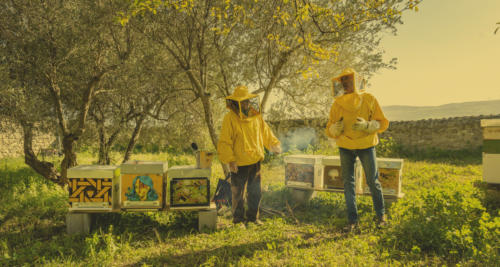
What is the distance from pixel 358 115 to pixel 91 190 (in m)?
3.32

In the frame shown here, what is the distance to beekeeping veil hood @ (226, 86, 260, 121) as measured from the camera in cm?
380

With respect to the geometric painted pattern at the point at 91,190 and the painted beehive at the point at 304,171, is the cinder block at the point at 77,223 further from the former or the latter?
the painted beehive at the point at 304,171

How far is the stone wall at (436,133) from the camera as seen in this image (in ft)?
35.4

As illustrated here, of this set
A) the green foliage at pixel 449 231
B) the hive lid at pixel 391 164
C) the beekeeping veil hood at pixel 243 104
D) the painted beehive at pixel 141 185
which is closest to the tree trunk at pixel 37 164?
A: the painted beehive at pixel 141 185

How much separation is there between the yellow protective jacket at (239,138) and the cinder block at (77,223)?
1.79m

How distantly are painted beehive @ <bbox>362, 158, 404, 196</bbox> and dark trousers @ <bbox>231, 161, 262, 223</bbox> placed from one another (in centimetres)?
167

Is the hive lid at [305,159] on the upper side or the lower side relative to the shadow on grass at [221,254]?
upper

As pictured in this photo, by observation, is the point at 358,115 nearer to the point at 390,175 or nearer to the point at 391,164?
the point at 391,164

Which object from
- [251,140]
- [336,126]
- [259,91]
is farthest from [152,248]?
[259,91]

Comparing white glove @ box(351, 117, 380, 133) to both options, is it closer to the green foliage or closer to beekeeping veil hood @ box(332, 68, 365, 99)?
beekeeping veil hood @ box(332, 68, 365, 99)

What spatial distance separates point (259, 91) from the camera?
6223 mm

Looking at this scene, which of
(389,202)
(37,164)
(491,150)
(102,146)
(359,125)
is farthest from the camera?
(102,146)

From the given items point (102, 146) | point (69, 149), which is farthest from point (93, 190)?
point (102, 146)

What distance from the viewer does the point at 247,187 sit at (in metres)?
4.18
